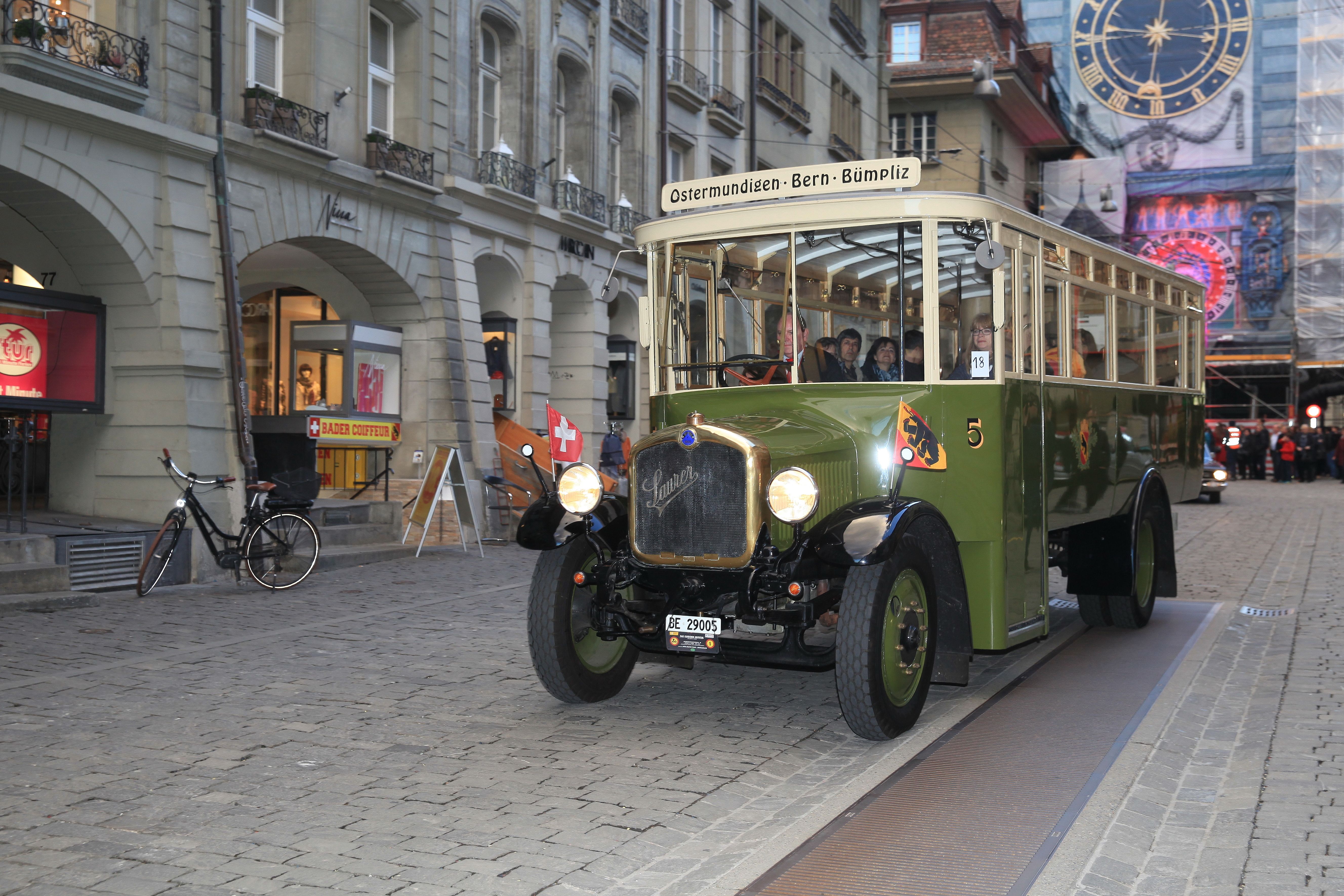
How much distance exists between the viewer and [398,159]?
17969mm

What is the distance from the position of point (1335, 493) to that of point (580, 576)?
3061cm

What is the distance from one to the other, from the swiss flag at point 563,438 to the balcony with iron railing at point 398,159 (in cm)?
393

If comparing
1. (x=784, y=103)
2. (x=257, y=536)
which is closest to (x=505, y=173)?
(x=257, y=536)

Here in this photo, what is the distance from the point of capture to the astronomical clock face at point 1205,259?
4919cm

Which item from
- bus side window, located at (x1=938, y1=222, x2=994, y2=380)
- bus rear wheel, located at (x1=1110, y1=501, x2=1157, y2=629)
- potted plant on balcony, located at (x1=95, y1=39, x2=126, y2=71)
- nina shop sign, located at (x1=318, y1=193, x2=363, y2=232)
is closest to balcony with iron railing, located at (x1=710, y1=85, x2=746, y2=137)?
nina shop sign, located at (x1=318, y1=193, x2=363, y2=232)

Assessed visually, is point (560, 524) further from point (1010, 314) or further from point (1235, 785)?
point (1235, 785)

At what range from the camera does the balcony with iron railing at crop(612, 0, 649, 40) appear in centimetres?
2434

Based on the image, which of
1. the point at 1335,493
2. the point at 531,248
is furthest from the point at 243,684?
the point at 1335,493

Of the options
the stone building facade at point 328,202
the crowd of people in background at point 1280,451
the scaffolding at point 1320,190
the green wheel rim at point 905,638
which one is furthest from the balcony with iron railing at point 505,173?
the scaffolding at point 1320,190

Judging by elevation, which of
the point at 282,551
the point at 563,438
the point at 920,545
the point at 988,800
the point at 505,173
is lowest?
the point at 988,800

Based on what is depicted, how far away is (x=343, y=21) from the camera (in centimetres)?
1723

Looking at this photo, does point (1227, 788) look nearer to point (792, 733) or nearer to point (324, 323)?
point (792, 733)

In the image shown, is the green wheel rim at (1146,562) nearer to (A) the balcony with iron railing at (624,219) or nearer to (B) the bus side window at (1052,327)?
(B) the bus side window at (1052,327)

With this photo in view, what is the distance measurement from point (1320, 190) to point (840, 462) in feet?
139
